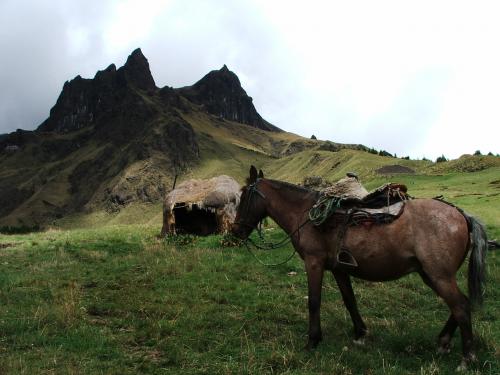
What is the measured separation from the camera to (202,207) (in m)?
24.0

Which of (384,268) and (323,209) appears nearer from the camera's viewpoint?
(384,268)

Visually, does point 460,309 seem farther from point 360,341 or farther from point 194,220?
point 194,220

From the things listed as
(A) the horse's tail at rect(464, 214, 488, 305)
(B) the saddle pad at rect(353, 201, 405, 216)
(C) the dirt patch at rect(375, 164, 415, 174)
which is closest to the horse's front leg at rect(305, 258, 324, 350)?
(B) the saddle pad at rect(353, 201, 405, 216)

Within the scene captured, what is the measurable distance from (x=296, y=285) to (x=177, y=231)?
37.2 ft

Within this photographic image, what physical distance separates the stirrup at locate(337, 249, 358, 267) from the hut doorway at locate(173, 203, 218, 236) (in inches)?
608

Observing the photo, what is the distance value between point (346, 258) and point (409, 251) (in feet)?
3.99

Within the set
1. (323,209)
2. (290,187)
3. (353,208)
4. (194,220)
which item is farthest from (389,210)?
(194,220)

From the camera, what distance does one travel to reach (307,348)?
8781 mm

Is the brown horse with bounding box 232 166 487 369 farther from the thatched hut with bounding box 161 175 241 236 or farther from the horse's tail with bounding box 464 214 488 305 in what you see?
the thatched hut with bounding box 161 175 241 236

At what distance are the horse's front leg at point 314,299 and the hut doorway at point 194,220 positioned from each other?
1522cm

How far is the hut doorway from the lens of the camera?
24362 millimetres

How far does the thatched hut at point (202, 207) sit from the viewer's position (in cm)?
2377

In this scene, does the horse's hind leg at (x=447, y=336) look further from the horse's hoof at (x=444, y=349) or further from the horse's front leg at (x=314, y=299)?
the horse's front leg at (x=314, y=299)

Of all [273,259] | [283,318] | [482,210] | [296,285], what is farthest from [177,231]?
[482,210]
